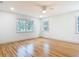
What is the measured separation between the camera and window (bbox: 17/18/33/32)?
77.2 inches

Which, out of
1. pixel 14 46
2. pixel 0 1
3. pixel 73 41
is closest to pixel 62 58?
pixel 73 41

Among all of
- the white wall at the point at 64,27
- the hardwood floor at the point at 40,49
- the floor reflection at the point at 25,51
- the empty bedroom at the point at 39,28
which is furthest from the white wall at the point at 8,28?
the white wall at the point at 64,27

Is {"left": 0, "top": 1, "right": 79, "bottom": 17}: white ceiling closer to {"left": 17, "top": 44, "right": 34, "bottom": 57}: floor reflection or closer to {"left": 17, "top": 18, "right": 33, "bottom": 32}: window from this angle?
{"left": 17, "top": 18, "right": 33, "bottom": 32}: window

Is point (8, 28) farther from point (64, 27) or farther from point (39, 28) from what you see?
point (64, 27)

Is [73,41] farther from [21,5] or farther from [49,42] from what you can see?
[21,5]

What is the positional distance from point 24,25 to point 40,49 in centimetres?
62

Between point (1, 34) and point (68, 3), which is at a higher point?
point (68, 3)

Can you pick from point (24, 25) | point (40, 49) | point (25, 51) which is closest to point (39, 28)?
point (24, 25)

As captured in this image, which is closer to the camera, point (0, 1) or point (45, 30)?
point (0, 1)

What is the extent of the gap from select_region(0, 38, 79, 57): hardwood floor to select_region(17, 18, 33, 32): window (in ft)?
0.86

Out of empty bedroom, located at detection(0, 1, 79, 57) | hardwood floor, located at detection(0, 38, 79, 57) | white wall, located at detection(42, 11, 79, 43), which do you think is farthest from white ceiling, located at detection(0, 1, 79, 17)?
hardwood floor, located at detection(0, 38, 79, 57)

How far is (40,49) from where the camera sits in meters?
1.96

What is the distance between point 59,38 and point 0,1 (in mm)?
1426

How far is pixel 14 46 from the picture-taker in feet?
6.30
